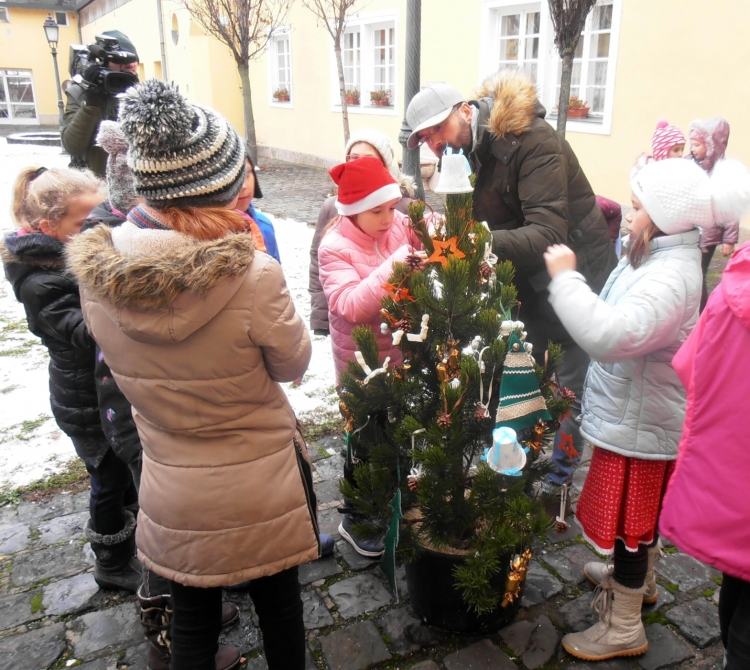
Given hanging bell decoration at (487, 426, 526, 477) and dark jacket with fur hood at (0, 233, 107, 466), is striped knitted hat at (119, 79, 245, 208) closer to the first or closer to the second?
dark jacket with fur hood at (0, 233, 107, 466)

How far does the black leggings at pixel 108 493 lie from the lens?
8.23 ft

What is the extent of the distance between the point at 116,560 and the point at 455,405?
1.53m

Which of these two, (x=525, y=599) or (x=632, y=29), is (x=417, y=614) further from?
(x=632, y=29)

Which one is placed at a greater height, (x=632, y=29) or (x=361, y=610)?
(x=632, y=29)

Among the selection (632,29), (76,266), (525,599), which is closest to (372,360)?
(76,266)

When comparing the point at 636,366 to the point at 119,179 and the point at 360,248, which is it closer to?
the point at 360,248

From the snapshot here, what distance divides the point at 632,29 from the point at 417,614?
8366 millimetres

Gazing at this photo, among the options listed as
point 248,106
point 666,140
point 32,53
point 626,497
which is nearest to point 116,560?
point 626,497

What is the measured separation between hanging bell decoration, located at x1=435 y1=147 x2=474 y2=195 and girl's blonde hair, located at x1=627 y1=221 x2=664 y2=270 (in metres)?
0.53

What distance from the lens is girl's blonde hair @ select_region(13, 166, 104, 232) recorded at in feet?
7.70

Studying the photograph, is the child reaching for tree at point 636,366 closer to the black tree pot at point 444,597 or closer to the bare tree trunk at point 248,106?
the black tree pot at point 444,597

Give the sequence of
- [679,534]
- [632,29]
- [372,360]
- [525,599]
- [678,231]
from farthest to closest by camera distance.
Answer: [632,29] → [525,599] → [372,360] → [678,231] → [679,534]

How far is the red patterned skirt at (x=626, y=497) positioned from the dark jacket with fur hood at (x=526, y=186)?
0.84 meters

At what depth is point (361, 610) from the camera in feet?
8.14
